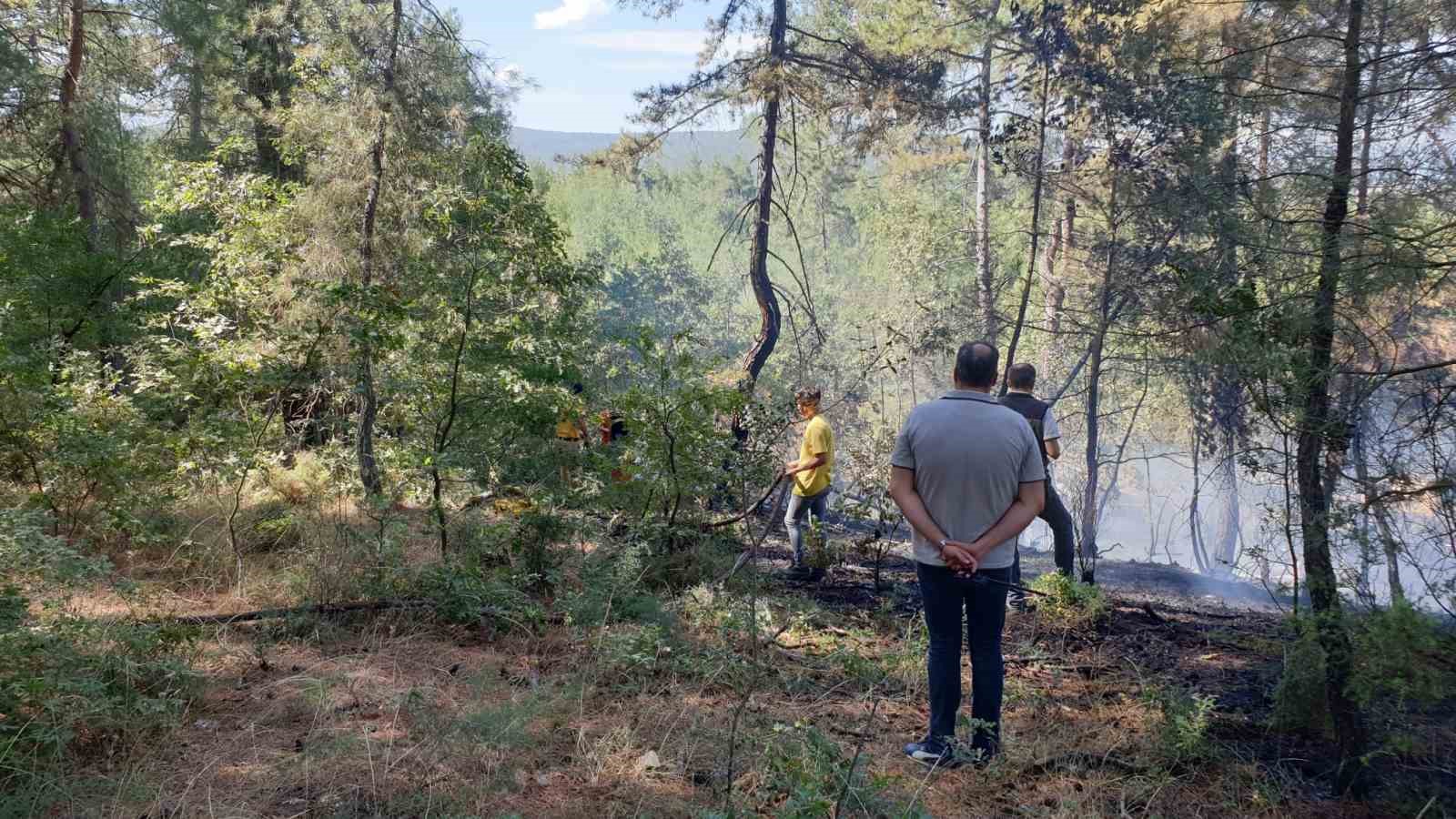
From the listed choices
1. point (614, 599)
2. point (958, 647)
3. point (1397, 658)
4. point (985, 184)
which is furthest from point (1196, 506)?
point (958, 647)

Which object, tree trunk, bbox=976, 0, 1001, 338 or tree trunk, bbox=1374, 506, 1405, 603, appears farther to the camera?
tree trunk, bbox=976, 0, 1001, 338

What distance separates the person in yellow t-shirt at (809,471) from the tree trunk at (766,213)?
395cm

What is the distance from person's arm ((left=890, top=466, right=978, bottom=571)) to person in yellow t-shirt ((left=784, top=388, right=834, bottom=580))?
3.03 m

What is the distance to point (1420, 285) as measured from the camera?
4070 millimetres

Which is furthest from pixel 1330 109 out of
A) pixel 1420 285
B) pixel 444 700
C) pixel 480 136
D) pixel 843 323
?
pixel 843 323

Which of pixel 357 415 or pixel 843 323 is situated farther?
pixel 843 323

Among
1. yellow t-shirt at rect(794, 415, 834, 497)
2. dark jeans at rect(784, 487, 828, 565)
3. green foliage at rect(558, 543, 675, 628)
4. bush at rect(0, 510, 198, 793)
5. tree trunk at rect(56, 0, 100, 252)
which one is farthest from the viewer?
tree trunk at rect(56, 0, 100, 252)

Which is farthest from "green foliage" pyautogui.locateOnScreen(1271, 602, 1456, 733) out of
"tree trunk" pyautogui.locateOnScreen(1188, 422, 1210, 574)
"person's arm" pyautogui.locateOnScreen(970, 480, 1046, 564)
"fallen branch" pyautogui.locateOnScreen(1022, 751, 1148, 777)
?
"tree trunk" pyautogui.locateOnScreen(1188, 422, 1210, 574)

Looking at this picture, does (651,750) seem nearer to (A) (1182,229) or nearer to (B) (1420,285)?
(B) (1420,285)

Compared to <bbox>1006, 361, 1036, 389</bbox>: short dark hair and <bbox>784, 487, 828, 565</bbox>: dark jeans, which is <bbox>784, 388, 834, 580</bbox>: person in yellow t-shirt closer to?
<bbox>784, 487, 828, 565</bbox>: dark jeans

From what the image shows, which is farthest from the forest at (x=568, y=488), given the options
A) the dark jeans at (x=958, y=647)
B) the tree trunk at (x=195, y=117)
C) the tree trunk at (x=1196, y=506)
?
the tree trunk at (x=195, y=117)

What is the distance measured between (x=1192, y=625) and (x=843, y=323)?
4078 cm

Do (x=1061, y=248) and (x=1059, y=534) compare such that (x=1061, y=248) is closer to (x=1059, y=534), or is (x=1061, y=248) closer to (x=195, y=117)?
(x=1059, y=534)

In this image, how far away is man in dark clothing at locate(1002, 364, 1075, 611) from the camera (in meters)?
6.02
